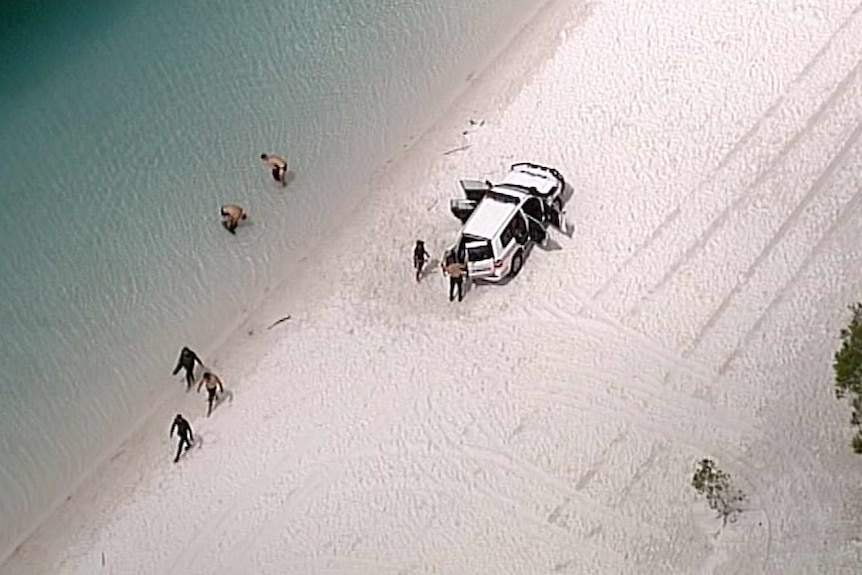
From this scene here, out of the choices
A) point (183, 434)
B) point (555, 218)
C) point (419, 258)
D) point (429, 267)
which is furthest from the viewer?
point (429, 267)

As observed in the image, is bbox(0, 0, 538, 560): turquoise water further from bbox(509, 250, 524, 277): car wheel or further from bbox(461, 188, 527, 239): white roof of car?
bbox(509, 250, 524, 277): car wheel

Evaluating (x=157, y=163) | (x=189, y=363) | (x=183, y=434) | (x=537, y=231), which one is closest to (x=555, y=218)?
(x=537, y=231)

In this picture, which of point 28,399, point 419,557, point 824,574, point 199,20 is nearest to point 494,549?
point 419,557

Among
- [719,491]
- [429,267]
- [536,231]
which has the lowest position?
[719,491]

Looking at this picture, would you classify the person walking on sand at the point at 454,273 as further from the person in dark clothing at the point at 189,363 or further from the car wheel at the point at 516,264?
the person in dark clothing at the point at 189,363

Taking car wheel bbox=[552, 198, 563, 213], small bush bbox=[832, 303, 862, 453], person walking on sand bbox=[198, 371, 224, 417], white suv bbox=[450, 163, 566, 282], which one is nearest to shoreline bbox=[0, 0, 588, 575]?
person walking on sand bbox=[198, 371, 224, 417]

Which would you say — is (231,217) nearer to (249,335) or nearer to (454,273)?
(249,335)

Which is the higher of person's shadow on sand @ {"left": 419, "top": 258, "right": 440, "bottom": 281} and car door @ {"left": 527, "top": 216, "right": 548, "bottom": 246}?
car door @ {"left": 527, "top": 216, "right": 548, "bottom": 246}
